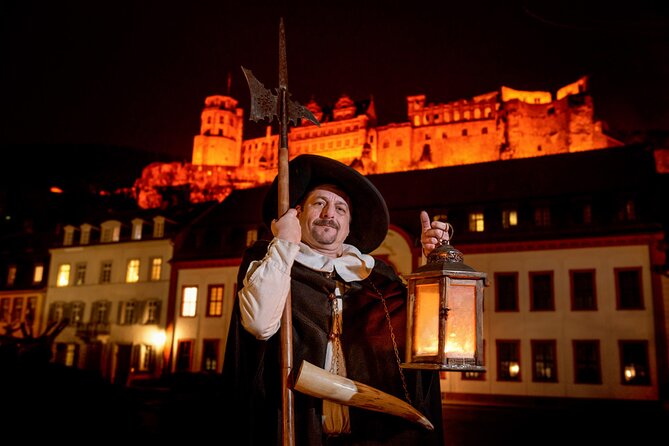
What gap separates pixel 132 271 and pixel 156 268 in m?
1.79

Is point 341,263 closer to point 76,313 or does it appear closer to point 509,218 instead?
point 509,218

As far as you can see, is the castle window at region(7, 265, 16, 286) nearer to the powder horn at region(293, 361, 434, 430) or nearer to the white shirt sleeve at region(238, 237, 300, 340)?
the white shirt sleeve at region(238, 237, 300, 340)

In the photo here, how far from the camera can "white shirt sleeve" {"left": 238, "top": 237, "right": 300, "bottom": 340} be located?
2.78 meters

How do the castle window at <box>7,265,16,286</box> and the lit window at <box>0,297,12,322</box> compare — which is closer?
the lit window at <box>0,297,12,322</box>

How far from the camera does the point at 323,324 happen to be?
312 cm

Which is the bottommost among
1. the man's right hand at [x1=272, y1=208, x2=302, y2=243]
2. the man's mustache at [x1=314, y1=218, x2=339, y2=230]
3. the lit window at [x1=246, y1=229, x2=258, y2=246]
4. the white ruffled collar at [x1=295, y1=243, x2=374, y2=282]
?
the white ruffled collar at [x1=295, y1=243, x2=374, y2=282]

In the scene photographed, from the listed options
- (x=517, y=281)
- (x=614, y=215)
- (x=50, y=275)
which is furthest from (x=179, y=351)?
(x=614, y=215)

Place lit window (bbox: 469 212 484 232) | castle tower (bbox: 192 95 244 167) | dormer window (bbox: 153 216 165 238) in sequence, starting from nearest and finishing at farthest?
lit window (bbox: 469 212 484 232)
dormer window (bbox: 153 216 165 238)
castle tower (bbox: 192 95 244 167)

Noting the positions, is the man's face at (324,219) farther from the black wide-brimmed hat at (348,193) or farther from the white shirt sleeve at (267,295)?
the white shirt sleeve at (267,295)

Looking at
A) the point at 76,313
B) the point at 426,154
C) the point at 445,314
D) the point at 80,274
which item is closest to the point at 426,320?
the point at 445,314

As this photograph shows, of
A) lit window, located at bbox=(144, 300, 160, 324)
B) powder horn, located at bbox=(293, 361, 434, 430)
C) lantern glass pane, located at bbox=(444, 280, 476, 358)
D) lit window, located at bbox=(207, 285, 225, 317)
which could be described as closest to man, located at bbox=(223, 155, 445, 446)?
powder horn, located at bbox=(293, 361, 434, 430)

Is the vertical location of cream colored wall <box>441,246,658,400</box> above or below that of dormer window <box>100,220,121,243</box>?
below

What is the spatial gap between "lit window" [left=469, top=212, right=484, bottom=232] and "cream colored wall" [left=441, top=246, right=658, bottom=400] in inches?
49.1

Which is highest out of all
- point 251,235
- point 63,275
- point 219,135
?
point 219,135
